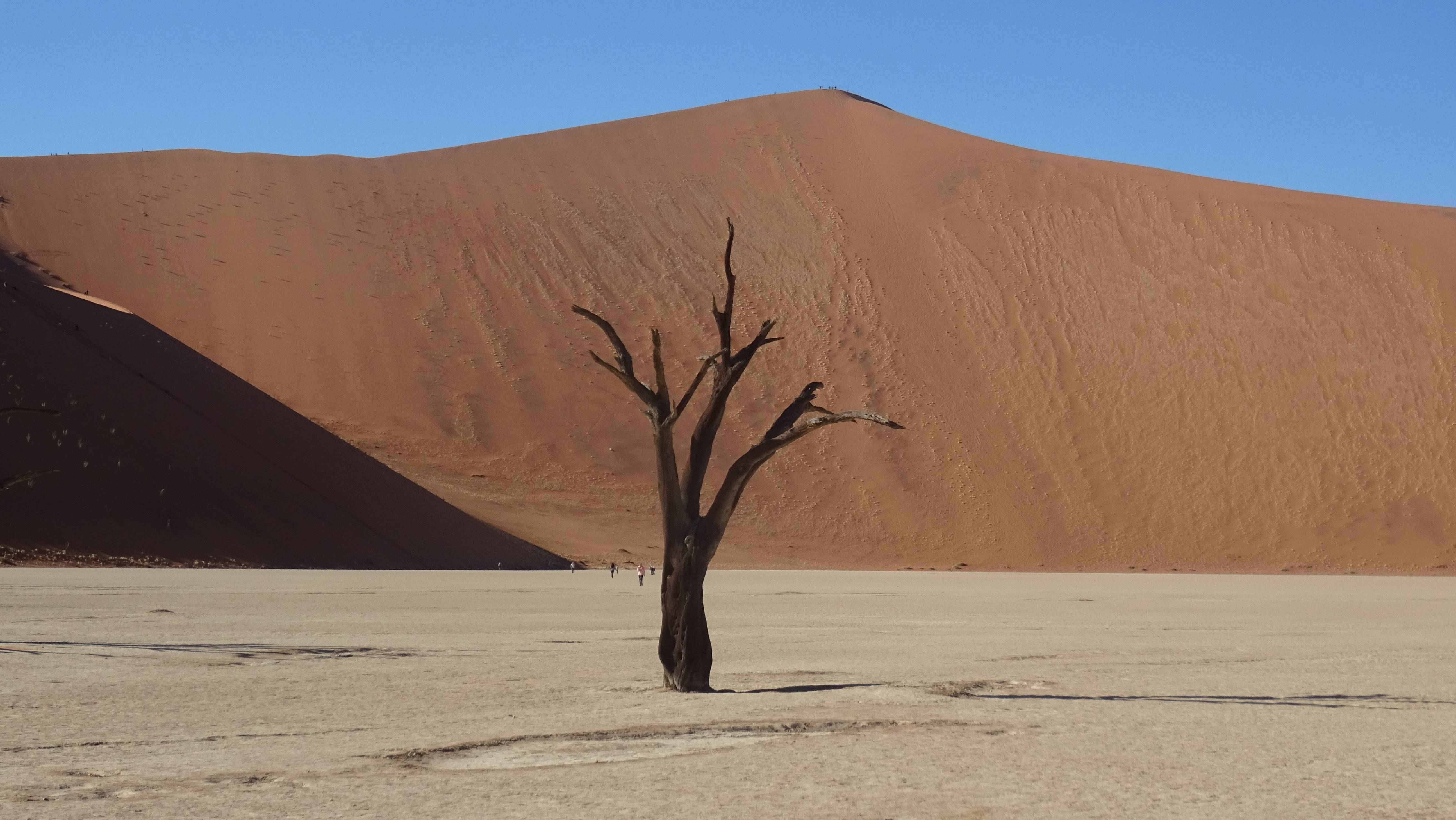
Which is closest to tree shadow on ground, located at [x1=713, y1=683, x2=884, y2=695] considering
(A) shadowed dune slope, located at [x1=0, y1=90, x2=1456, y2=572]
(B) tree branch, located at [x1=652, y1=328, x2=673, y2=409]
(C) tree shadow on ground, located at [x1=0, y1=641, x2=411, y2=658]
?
(B) tree branch, located at [x1=652, y1=328, x2=673, y2=409]

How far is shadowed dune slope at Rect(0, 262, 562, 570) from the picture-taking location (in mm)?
32719

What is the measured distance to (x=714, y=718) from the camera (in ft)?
32.0

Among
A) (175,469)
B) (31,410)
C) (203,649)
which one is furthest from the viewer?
(175,469)

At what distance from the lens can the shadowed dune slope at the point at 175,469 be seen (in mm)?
→ 32719

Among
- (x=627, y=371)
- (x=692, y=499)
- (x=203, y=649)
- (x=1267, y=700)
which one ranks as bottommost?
(x=203, y=649)

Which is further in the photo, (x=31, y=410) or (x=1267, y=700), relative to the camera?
(x=31, y=410)

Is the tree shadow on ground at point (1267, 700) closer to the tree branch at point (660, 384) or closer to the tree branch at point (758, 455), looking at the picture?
the tree branch at point (758, 455)

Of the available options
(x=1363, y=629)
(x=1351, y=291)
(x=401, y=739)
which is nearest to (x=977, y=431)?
(x=1351, y=291)

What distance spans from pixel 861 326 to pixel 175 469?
33.6 m

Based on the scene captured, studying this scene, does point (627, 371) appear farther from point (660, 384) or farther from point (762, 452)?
point (762, 452)

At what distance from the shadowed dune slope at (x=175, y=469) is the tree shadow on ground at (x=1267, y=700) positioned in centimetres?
2502

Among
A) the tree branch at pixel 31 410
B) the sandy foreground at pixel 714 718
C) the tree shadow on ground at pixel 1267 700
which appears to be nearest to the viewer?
the sandy foreground at pixel 714 718

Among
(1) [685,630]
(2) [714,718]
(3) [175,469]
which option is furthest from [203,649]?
(3) [175,469]

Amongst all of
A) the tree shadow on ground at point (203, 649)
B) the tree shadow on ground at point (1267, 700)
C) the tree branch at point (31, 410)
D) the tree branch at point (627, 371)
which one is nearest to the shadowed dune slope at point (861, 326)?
the tree branch at point (31, 410)
